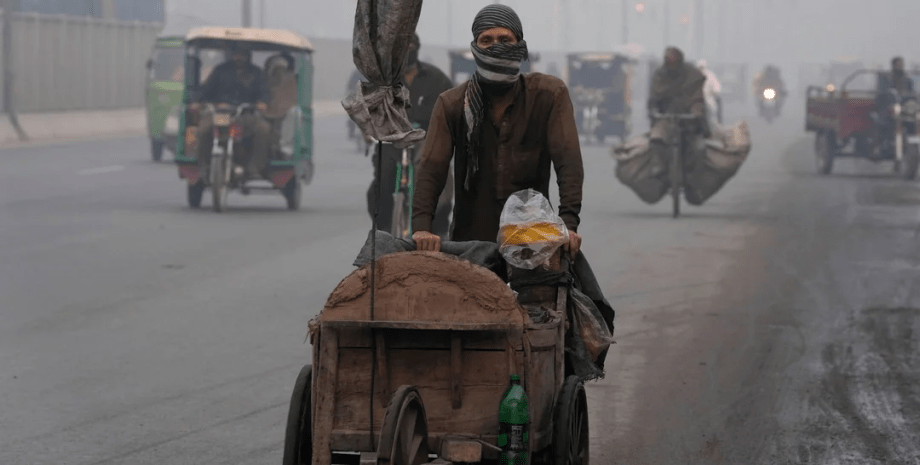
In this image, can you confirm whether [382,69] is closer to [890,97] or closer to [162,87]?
[890,97]

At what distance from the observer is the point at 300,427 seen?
16.9 feet

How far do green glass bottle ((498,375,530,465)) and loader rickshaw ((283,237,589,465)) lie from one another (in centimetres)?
3

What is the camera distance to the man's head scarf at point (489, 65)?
5.75 metres

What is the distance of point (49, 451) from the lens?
6.72m

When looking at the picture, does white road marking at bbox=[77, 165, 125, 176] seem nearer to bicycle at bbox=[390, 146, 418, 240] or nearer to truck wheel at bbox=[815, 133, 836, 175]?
truck wheel at bbox=[815, 133, 836, 175]

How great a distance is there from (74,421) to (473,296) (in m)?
3.04

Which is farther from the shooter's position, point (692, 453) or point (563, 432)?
point (692, 453)

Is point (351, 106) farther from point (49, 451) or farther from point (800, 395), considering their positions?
point (800, 395)

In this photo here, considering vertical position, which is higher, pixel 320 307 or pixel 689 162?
pixel 689 162

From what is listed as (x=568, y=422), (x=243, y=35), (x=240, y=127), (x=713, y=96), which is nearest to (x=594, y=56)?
(x=713, y=96)

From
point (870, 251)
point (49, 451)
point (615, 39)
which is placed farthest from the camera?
point (615, 39)

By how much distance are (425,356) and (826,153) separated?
2371cm

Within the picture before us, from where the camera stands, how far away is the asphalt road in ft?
23.4

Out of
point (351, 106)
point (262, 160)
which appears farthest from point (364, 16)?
point (262, 160)
